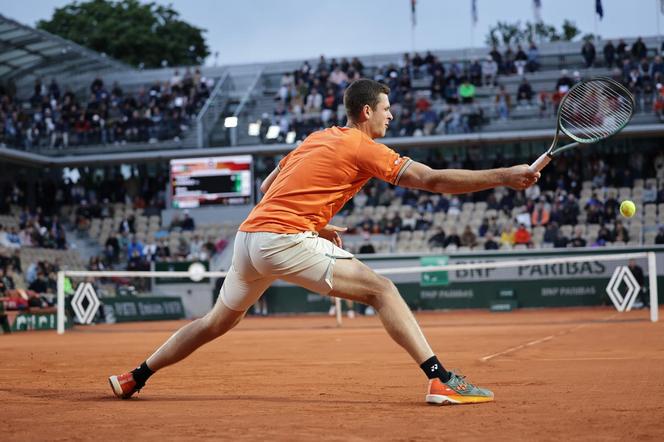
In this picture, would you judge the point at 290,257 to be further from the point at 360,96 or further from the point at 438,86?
the point at 438,86

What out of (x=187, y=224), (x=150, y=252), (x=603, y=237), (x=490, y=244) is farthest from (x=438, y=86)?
(x=150, y=252)

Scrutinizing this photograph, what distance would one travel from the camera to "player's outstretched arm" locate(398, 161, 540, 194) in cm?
589

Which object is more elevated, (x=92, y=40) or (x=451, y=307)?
(x=92, y=40)

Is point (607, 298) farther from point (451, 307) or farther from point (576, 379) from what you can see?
point (576, 379)

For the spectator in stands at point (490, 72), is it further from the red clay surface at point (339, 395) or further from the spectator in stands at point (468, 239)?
the red clay surface at point (339, 395)

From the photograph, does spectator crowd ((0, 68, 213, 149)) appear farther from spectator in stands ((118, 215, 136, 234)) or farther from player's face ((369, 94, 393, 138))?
player's face ((369, 94, 393, 138))

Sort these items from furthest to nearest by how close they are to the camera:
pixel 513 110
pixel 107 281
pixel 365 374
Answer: pixel 513 110, pixel 107 281, pixel 365 374

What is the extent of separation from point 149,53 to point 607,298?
42.1 metres

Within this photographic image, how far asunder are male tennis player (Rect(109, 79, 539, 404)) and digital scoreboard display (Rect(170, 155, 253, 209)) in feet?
93.2

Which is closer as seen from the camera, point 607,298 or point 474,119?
point 607,298

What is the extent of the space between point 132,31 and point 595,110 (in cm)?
5644

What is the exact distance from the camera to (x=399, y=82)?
35938mm

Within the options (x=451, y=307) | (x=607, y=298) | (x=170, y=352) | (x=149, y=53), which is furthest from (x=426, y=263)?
(x=149, y=53)

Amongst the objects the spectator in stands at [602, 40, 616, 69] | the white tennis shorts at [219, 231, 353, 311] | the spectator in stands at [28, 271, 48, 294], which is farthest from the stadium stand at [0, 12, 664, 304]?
the white tennis shorts at [219, 231, 353, 311]
